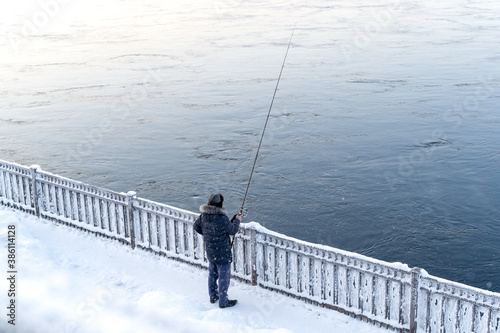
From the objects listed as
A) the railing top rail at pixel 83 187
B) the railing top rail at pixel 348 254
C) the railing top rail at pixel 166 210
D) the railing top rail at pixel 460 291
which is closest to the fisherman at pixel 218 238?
the railing top rail at pixel 348 254

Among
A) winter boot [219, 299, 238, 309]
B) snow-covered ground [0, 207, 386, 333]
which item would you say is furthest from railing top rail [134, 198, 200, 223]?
winter boot [219, 299, 238, 309]

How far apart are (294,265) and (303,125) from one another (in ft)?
45.2

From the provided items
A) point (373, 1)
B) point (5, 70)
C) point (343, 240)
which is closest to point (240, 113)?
point (343, 240)

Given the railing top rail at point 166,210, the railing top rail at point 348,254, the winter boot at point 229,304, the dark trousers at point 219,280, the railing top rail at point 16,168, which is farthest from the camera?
the railing top rail at point 16,168

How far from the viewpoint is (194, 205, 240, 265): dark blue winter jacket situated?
7234 millimetres

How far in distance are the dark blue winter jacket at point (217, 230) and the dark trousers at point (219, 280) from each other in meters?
0.12

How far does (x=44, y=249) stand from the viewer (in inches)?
348

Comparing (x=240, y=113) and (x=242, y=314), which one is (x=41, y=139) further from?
(x=242, y=314)

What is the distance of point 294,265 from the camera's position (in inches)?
306

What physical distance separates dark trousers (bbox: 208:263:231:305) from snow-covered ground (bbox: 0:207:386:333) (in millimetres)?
167

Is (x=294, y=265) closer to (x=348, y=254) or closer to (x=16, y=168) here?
(x=348, y=254)

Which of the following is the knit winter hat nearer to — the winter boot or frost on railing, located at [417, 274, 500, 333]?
the winter boot

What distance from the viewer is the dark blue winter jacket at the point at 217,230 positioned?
7.23 meters

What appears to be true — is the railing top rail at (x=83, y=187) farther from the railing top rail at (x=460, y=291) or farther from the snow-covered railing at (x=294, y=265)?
the railing top rail at (x=460, y=291)
